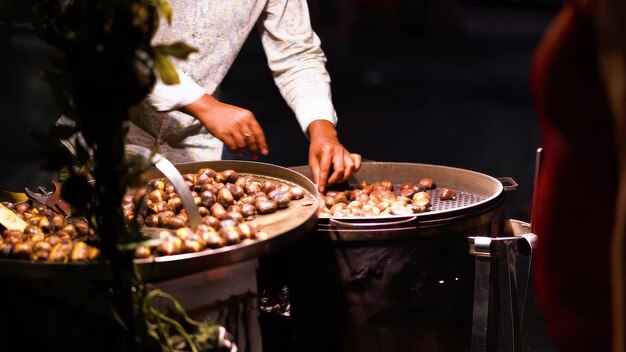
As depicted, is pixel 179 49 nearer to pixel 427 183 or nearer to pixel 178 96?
pixel 178 96

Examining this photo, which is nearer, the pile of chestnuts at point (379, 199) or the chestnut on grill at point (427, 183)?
the pile of chestnuts at point (379, 199)

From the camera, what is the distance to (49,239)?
6.72 ft

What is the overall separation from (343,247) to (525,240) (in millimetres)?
537

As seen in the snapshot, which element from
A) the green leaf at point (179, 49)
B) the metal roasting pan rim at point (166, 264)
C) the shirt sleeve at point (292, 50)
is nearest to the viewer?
the green leaf at point (179, 49)

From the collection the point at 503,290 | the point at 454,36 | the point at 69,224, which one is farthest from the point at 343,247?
the point at 454,36

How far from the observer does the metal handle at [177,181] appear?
204cm

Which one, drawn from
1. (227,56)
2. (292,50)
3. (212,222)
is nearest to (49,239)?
(212,222)

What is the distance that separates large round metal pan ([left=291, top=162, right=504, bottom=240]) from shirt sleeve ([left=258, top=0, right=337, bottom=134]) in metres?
0.43

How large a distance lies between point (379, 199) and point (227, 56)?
1.08 m

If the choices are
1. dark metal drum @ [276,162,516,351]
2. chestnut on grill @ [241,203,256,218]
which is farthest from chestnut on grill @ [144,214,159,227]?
dark metal drum @ [276,162,516,351]

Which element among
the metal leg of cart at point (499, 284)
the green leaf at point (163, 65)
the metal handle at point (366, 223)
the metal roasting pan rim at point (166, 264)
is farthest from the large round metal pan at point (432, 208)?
the green leaf at point (163, 65)

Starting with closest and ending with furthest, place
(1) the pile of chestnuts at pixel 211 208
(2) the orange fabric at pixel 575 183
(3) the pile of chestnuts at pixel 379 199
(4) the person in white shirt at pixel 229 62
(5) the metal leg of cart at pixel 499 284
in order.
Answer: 1. (2) the orange fabric at pixel 575 183
2. (1) the pile of chestnuts at pixel 211 208
3. (5) the metal leg of cart at pixel 499 284
4. (3) the pile of chestnuts at pixel 379 199
5. (4) the person in white shirt at pixel 229 62

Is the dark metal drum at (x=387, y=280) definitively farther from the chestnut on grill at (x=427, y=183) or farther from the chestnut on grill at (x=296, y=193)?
the chestnut on grill at (x=427, y=183)

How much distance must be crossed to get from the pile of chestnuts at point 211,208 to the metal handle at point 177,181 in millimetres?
31
